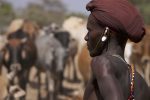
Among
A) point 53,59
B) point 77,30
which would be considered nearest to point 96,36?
point 53,59

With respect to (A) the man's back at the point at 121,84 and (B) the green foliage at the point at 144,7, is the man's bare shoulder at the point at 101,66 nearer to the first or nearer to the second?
(A) the man's back at the point at 121,84

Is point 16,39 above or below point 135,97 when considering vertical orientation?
above

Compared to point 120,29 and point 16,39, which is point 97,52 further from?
point 16,39

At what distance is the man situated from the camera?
3002mm

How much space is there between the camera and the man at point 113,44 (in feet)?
9.85

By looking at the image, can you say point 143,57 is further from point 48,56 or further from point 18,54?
point 18,54

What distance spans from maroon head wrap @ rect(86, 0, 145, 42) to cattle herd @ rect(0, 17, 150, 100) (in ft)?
37.1

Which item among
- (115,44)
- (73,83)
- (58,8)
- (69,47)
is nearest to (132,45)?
(69,47)

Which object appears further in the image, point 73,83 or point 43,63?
point 73,83

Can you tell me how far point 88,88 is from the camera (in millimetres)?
3135

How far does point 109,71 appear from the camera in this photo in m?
2.96

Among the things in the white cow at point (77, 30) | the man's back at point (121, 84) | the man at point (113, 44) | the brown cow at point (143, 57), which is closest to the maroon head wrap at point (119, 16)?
the man at point (113, 44)

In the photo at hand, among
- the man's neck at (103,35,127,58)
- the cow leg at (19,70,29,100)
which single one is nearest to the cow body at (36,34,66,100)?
the cow leg at (19,70,29,100)

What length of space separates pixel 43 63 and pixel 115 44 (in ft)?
44.2
